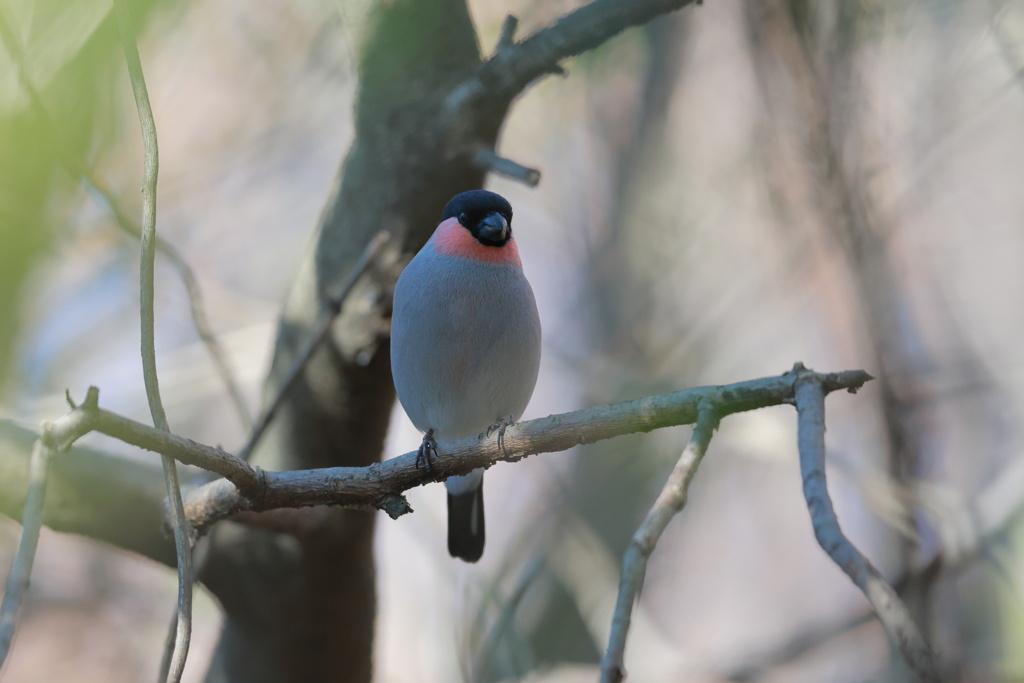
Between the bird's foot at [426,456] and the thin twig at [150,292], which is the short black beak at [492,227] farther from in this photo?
the thin twig at [150,292]

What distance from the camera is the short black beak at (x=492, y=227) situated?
263 cm

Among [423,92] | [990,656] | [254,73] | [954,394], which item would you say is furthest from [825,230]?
[254,73]

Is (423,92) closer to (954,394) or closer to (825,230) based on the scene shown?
(825,230)

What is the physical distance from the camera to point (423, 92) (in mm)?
2754

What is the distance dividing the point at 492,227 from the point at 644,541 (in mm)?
1656

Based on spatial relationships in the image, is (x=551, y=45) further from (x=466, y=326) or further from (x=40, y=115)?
(x=40, y=115)

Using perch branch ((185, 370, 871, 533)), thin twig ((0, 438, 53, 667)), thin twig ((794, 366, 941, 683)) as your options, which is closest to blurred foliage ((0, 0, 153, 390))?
thin twig ((0, 438, 53, 667))

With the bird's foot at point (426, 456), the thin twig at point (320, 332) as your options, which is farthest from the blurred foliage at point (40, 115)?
the thin twig at point (320, 332)

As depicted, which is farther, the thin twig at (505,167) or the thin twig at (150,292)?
the thin twig at (505,167)

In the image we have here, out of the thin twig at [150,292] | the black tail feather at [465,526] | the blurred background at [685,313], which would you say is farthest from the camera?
the blurred background at [685,313]

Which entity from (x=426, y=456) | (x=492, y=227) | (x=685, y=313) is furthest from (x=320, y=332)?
(x=685, y=313)

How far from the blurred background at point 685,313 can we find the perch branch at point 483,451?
832 millimetres

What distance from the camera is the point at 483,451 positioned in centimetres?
173

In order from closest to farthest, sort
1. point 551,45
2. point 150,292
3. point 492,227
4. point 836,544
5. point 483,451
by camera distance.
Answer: point 836,544
point 150,292
point 483,451
point 551,45
point 492,227
